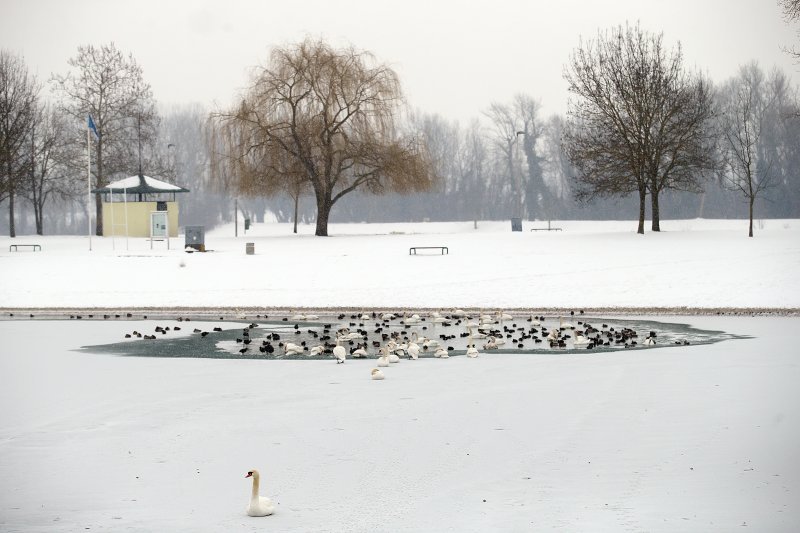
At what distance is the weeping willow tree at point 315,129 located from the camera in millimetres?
49875

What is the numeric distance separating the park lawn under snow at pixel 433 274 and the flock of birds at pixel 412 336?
3995 millimetres

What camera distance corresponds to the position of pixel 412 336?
17.5 m

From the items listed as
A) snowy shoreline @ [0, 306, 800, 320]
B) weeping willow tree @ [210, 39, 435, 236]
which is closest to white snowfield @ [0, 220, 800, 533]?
snowy shoreline @ [0, 306, 800, 320]

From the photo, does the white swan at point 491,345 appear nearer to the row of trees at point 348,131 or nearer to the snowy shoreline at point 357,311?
the snowy shoreline at point 357,311

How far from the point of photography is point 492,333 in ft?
58.9

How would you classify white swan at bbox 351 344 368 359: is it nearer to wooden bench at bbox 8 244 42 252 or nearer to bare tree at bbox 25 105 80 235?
wooden bench at bbox 8 244 42 252

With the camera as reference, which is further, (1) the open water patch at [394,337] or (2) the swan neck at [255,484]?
(1) the open water patch at [394,337]

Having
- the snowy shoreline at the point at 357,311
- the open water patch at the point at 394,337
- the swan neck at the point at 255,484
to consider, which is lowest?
the snowy shoreline at the point at 357,311

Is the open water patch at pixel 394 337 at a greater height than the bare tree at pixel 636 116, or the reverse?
the bare tree at pixel 636 116

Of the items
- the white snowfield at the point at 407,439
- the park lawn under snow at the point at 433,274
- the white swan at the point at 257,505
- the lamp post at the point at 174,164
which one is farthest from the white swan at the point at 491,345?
the lamp post at the point at 174,164

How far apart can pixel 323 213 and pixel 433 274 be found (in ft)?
71.6

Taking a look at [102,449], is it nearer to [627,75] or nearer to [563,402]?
[563,402]

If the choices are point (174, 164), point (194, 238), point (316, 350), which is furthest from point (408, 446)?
point (174, 164)

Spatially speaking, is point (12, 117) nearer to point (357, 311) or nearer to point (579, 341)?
point (357, 311)
